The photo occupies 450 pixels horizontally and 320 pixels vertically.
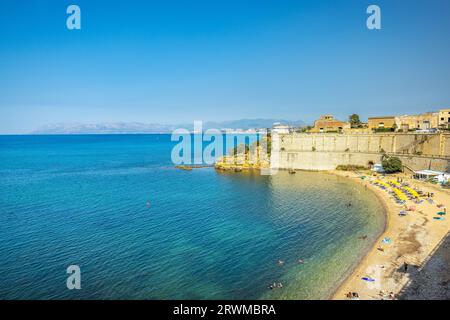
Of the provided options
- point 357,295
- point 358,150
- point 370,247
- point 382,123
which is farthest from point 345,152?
point 357,295

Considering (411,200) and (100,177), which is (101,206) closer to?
(100,177)

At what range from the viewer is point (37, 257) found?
26938 mm

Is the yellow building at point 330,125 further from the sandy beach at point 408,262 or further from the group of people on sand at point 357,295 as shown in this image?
the group of people on sand at point 357,295

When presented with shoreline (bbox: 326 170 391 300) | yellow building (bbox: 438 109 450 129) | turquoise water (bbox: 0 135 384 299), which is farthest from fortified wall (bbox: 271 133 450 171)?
yellow building (bbox: 438 109 450 129)

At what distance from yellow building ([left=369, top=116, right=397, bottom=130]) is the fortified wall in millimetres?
15403

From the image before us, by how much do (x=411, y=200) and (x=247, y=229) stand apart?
23.8 meters

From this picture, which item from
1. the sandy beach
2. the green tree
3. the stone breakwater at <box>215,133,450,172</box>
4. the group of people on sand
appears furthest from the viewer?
the green tree

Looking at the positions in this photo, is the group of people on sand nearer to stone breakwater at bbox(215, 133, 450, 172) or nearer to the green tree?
stone breakwater at bbox(215, 133, 450, 172)

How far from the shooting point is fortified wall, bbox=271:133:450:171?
53066 mm

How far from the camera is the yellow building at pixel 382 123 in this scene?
7981 centimetres

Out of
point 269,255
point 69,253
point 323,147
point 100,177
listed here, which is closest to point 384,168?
point 323,147

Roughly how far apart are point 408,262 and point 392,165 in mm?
39595

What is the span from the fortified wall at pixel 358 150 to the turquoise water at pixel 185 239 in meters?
13.6

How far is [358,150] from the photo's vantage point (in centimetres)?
6931
